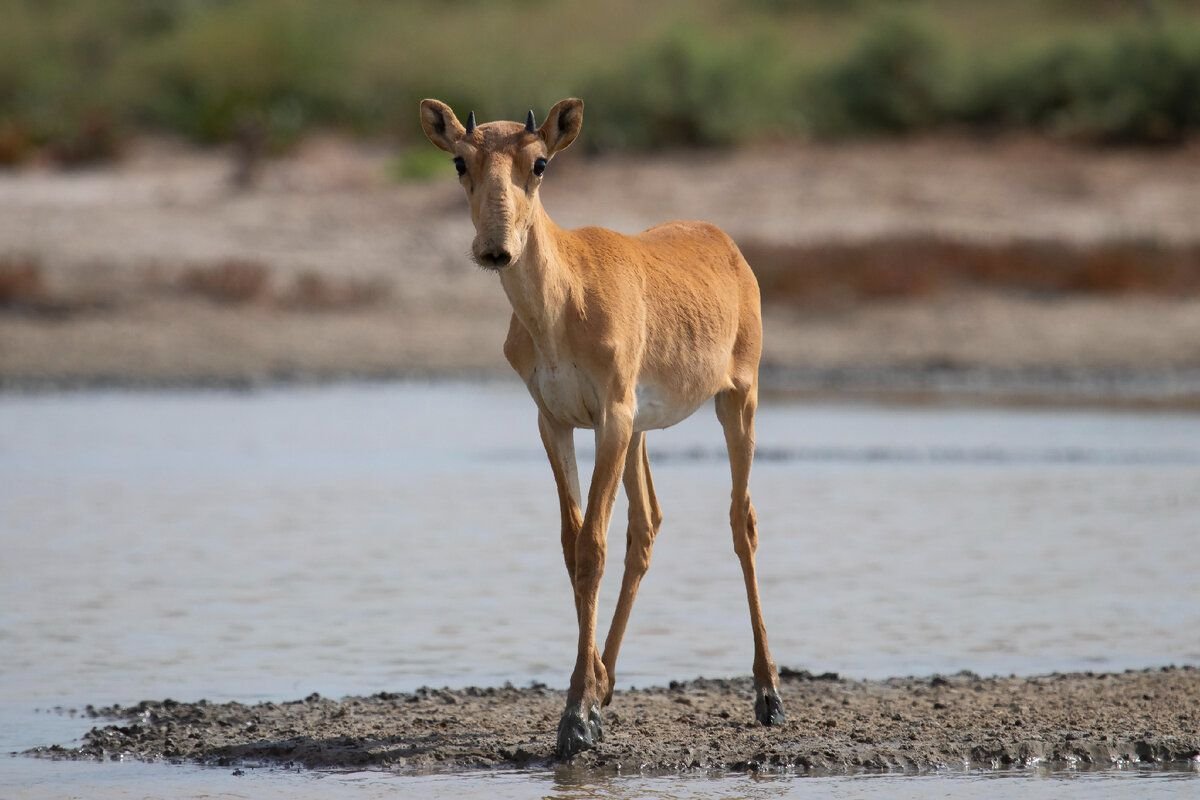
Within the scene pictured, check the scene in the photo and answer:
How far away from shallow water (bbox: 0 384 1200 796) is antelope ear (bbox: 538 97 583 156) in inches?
81.1

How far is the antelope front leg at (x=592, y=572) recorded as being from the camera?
6957 mm

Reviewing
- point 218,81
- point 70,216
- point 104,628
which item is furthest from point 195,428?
point 218,81

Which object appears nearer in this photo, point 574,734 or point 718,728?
point 574,734

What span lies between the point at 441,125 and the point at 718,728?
2.34 metres

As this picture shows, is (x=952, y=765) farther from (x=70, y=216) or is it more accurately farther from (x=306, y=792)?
(x=70, y=216)

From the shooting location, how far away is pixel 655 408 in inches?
293

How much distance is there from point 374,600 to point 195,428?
25.7 ft

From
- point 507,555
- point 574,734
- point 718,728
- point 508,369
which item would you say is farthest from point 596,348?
point 508,369

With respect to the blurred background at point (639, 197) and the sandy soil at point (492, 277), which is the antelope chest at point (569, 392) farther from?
the sandy soil at point (492, 277)

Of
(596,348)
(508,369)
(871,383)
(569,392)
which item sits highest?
(508,369)

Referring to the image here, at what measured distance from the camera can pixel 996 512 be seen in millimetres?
13008

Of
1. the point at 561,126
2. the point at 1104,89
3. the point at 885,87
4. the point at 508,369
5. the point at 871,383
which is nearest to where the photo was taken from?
the point at 561,126

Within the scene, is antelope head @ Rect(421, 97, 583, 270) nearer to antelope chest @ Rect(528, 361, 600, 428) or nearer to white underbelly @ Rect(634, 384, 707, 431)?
antelope chest @ Rect(528, 361, 600, 428)

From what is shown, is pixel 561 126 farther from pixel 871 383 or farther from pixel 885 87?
pixel 885 87
